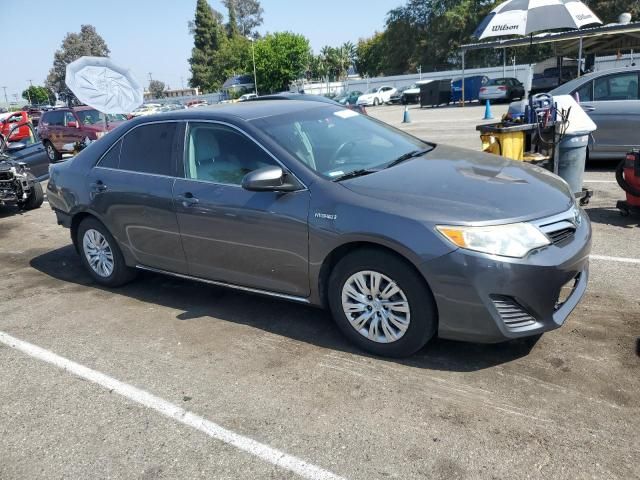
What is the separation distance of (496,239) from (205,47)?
10174 cm

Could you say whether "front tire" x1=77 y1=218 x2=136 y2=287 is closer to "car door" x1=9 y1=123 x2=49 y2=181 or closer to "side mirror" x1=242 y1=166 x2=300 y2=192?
"side mirror" x1=242 y1=166 x2=300 y2=192

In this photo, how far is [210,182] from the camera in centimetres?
426

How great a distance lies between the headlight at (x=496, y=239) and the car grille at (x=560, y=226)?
0.14 meters

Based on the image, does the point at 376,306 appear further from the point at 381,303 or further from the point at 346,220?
the point at 346,220

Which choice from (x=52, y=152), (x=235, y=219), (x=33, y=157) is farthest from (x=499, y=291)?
(x=52, y=152)

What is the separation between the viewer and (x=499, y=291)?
122 inches

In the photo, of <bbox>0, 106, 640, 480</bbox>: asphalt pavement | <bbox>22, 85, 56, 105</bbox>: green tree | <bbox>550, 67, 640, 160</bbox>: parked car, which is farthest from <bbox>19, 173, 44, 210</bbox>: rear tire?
<bbox>22, 85, 56, 105</bbox>: green tree

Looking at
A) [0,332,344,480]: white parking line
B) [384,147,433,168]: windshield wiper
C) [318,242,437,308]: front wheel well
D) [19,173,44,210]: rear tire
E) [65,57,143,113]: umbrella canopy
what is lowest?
[0,332,344,480]: white parking line

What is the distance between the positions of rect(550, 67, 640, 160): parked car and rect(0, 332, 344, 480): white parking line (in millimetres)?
7575

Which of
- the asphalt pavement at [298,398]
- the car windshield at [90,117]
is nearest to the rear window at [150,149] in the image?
the asphalt pavement at [298,398]

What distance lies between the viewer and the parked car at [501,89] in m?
30.5

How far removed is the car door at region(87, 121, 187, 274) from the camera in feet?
15.0

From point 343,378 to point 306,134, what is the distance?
72.5 inches

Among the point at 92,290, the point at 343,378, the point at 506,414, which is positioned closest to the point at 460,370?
the point at 506,414
